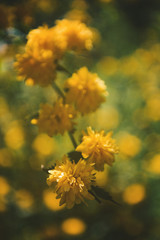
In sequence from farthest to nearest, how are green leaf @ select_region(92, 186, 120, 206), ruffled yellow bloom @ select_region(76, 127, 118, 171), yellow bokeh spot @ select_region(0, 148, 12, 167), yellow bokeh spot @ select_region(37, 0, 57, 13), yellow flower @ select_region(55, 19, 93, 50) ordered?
yellow bokeh spot @ select_region(37, 0, 57, 13) → yellow bokeh spot @ select_region(0, 148, 12, 167) → yellow flower @ select_region(55, 19, 93, 50) → ruffled yellow bloom @ select_region(76, 127, 118, 171) → green leaf @ select_region(92, 186, 120, 206)

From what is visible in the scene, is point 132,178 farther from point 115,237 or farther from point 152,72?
point 152,72

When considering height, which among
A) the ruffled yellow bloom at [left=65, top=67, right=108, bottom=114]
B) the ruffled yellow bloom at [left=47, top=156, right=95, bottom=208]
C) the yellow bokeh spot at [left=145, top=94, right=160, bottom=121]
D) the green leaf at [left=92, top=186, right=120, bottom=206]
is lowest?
the green leaf at [left=92, top=186, right=120, bottom=206]

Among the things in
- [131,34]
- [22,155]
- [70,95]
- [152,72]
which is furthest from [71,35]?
[131,34]

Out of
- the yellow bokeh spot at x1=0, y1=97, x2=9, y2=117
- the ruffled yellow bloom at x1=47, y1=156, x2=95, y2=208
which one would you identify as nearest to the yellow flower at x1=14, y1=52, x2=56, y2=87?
the ruffled yellow bloom at x1=47, y1=156, x2=95, y2=208

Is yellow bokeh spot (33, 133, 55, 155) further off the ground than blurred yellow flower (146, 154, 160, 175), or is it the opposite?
yellow bokeh spot (33, 133, 55, 155)

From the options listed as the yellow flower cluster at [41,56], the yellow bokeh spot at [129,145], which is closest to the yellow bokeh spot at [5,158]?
the yellow bokeh spot at [129,145]

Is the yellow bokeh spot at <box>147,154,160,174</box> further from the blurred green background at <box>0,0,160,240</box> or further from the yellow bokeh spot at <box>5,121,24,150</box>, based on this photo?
the yellow bokeh spot at <box>5,121,24,150</box>

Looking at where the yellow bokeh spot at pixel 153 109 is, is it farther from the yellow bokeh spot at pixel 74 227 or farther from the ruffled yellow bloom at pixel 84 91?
the ruffled yellow bloom at pixel 84 91
